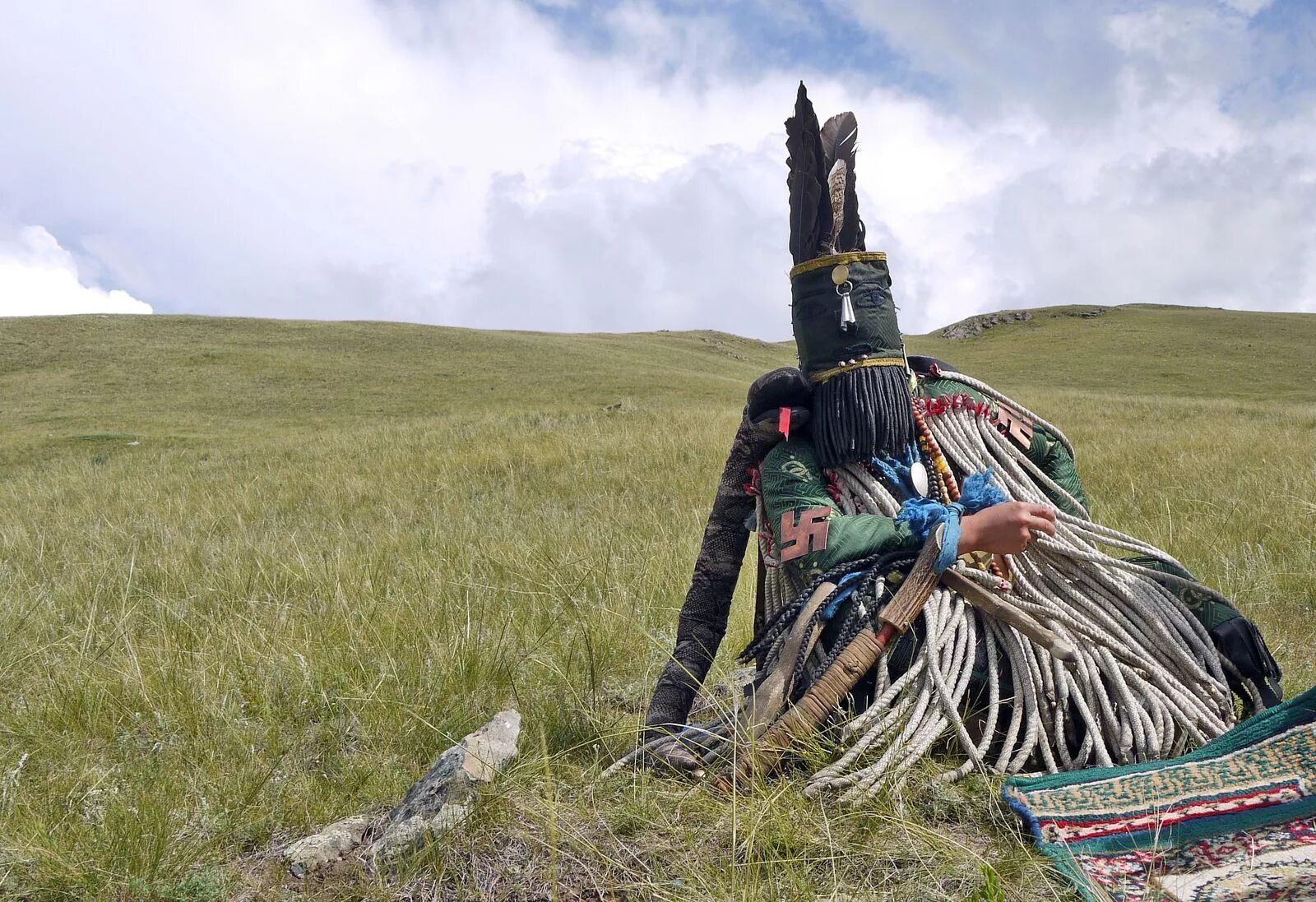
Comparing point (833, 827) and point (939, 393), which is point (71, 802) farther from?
point (939, 393)

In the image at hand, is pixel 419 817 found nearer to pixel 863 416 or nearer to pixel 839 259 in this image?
pixel 863 416

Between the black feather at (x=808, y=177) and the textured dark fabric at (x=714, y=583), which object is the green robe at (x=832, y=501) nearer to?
the textured dark fabric at (x=714, y=583)

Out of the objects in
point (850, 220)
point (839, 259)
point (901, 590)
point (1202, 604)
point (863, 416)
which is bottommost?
point (1202, 604)

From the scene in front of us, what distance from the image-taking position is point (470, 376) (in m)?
28.8

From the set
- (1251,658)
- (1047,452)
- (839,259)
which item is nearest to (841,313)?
(839,259)

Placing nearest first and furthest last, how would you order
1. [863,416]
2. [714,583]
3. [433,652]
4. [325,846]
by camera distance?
[325,846]
[863,416]
[714,583]
[433,652]

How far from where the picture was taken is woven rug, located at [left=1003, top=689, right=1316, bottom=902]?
1653 mm

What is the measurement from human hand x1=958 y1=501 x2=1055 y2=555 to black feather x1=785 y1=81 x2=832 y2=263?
98cm

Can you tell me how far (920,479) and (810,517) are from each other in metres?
0.41

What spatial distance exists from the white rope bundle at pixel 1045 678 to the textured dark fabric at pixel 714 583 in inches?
8.0

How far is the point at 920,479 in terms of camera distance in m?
2.49

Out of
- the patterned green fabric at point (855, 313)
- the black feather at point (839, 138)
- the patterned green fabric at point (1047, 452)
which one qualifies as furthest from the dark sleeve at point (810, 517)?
the black feather at point (839, 138)

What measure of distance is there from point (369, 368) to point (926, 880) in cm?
3077

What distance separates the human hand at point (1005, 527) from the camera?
214 cm
